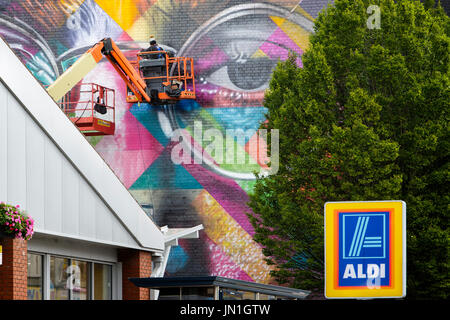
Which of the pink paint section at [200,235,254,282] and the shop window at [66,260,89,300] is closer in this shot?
the shop window at [66,260,89,300]

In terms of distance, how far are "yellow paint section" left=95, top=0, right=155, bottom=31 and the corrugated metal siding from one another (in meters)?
15.8

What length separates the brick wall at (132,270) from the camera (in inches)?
736

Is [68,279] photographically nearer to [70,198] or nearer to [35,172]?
[70,198]

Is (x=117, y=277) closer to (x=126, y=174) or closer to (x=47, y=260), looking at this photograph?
(x=47, y=260)

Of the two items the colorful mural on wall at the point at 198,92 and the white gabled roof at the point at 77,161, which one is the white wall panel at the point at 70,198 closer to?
the white gabled roof at the point at 77,161

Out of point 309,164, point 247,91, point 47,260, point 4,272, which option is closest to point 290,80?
point 309,164

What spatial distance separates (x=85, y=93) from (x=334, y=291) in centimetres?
2563

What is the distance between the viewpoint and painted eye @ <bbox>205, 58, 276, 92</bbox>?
30.4m

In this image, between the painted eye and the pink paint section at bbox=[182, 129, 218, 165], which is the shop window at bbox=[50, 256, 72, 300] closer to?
the pink paint section at bbox=[182, 129, 218, 165]

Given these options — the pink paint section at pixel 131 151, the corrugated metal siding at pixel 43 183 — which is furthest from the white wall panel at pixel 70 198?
the pink paint section at pixel 131 151

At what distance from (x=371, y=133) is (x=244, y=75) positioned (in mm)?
11552

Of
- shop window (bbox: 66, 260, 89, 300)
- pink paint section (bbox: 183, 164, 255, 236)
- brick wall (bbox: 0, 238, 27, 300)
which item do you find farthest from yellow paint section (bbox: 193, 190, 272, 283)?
brick wall (bbox: 0, 238, 27, 300)

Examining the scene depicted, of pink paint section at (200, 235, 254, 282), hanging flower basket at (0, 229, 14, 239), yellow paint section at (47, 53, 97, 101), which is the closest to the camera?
hanging flower basket at (0, 229, 14, 239)

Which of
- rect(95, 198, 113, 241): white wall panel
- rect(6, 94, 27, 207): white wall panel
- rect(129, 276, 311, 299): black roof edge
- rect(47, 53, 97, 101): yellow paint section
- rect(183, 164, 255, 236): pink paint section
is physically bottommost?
rect(129, 276, 311, 299): black roof edge
